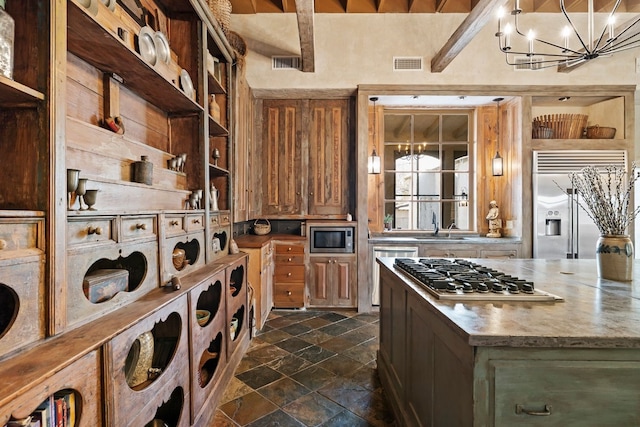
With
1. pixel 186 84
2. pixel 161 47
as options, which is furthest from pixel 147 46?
pixel 186 84

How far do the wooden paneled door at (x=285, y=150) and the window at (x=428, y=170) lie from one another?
1.31m

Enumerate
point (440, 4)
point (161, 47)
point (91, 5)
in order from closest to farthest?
point (91, 5)
point (161, 47)
point (440, 4)

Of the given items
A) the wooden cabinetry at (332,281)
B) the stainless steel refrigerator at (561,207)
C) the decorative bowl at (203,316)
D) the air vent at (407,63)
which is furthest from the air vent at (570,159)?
the decorative bowl at (203,316)

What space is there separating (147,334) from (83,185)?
727mm

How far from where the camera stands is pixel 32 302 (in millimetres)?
930

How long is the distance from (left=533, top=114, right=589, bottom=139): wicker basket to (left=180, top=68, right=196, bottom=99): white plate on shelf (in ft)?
14.0

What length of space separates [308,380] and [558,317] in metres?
1.82

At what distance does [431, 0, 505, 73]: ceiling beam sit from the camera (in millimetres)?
2658

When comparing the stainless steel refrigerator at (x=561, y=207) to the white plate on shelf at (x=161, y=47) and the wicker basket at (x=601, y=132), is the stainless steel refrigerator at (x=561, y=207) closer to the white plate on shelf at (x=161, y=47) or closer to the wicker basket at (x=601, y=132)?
the wicker basket at (x=601, y=132)

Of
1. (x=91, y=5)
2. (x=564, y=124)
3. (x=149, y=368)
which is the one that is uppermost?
(x=564, y=124)

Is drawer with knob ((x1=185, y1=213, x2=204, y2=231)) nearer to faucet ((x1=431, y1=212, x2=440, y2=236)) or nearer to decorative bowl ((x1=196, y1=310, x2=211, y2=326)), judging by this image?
decorative bowl ((x1=196, y1=310, x2=211, y2=326))

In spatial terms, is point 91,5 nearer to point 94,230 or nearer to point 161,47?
point 161,47

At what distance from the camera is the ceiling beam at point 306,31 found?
265 cm

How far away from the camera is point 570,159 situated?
3.87 meters
